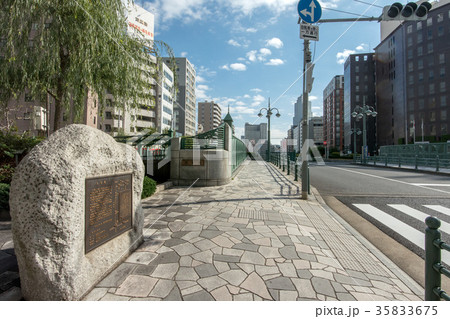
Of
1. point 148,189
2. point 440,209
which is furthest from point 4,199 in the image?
point 440,209

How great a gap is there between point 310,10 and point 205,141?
5954 millimetres

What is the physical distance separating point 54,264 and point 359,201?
8375mm

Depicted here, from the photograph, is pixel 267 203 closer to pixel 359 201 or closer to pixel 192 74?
pixel 359 201

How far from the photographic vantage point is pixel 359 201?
749cm

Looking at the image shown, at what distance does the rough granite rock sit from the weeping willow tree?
534cm

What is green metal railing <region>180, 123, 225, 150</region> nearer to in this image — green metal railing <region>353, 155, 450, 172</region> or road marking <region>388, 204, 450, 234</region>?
road marking <region>388, 204, 450, 234</region>

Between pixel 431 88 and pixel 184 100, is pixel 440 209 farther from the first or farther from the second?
pixel 184 100

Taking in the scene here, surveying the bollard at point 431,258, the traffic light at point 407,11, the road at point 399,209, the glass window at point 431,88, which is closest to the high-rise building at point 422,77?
the glass window at point 431,88

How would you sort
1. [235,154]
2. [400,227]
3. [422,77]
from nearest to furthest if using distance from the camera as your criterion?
1. [400,227]
2. [235,154]
3. [422,77]

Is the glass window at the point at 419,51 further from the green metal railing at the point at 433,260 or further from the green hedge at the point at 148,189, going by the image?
the green metal railing at the point at 433,260

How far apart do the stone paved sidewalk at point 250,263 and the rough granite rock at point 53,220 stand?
0.39 metres

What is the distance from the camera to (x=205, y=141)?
959 centimetres

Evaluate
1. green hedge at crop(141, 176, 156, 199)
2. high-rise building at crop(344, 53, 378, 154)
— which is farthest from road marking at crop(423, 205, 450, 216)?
high-rise building at crop(344, 53, 378, 154)

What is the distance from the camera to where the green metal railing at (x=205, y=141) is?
945 cm
